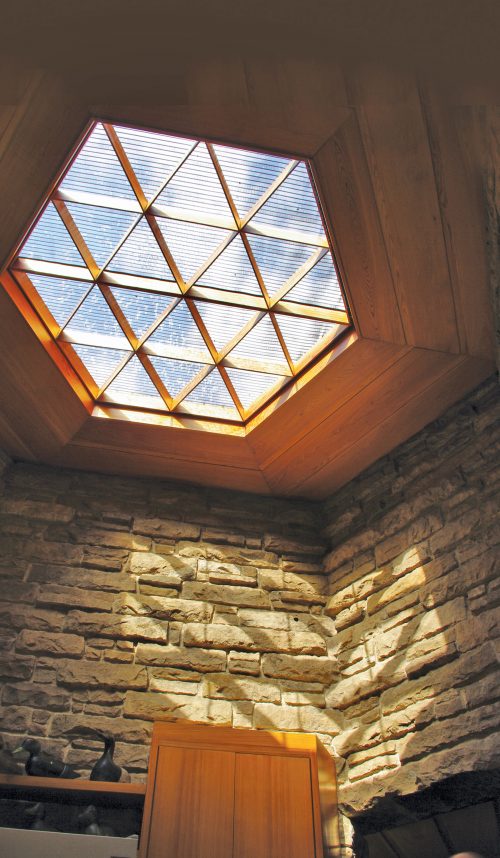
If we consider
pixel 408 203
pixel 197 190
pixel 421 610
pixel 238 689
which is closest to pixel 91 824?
pixel 238 689

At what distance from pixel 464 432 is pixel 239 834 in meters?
2.57

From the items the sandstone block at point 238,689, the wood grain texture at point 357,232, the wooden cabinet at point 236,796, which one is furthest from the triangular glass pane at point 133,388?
the wooden cabinet at point 236,796

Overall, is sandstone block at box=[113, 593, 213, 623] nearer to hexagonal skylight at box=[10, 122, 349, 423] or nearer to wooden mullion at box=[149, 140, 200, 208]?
hexagonal skylight at box=[10, 122, 349, 423]

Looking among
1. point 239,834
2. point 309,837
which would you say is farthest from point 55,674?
point 309,837

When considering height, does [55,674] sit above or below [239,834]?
above

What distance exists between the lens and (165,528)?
15.9ft

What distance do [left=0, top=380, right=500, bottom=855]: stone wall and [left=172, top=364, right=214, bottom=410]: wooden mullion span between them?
27.2 inches

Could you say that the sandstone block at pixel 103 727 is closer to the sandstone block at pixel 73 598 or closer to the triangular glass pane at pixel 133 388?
the sandstone block at pixel 73 598

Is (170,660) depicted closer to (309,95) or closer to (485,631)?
(485,631)

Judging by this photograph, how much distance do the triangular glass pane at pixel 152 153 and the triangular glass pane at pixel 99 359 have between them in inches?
44.7

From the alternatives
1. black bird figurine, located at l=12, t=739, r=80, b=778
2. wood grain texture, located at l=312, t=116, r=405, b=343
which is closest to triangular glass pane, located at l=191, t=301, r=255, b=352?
wood grain texture, located at l=312, t=116, r=405, b=343

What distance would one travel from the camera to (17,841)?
3.03m

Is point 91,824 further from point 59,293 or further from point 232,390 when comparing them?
point 59,293

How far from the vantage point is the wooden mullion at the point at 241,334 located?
4.30 m
